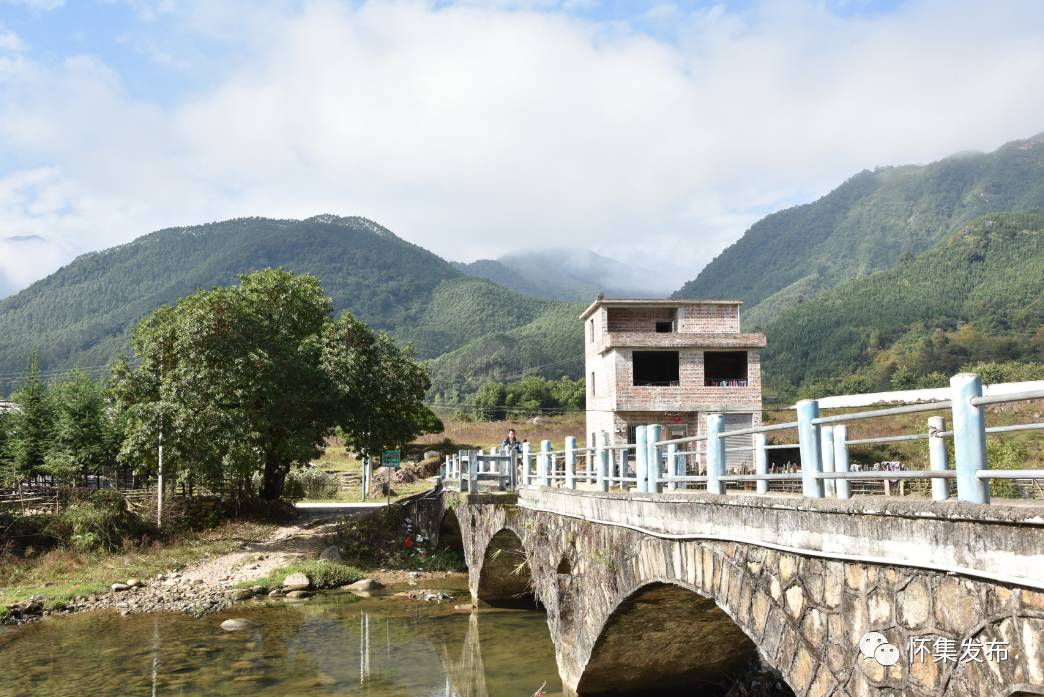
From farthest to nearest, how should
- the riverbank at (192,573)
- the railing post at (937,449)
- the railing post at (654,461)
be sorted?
the riverbank at (192,573) → the railing post at (654,461) → the railing post at (937,449)

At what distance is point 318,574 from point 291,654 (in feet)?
23.5

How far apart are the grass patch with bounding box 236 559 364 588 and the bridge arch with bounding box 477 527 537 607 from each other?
5005 mm

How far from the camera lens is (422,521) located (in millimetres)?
29172

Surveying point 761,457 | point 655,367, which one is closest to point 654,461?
point 761,457

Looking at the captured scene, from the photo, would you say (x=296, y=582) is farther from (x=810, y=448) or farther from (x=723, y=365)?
(x=723, y=365)

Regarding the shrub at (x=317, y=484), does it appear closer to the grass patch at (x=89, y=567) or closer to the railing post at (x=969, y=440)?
the grass patch at (x=89, y=567)

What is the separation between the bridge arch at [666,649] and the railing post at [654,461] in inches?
53.6

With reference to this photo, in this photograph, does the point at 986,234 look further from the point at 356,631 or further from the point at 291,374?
the point at 356,631

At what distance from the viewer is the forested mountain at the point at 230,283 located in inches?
5458

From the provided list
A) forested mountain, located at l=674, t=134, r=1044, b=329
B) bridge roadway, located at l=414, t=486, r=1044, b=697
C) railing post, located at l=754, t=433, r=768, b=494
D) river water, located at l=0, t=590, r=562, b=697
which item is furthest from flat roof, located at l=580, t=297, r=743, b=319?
forested mountain, located at l=674, t=134, r=1044, b=329

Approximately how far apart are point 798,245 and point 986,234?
3483 inches

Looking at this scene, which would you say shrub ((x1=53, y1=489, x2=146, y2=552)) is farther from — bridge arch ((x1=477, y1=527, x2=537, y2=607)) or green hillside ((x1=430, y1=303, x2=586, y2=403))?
green hillside ((x1=430, y1=303, x2=586, y2=403))

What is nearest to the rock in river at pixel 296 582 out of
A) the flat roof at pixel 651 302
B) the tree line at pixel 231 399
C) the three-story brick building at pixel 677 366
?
the tree line at pixel 231 399

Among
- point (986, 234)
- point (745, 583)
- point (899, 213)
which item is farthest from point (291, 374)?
point (899, 213)
